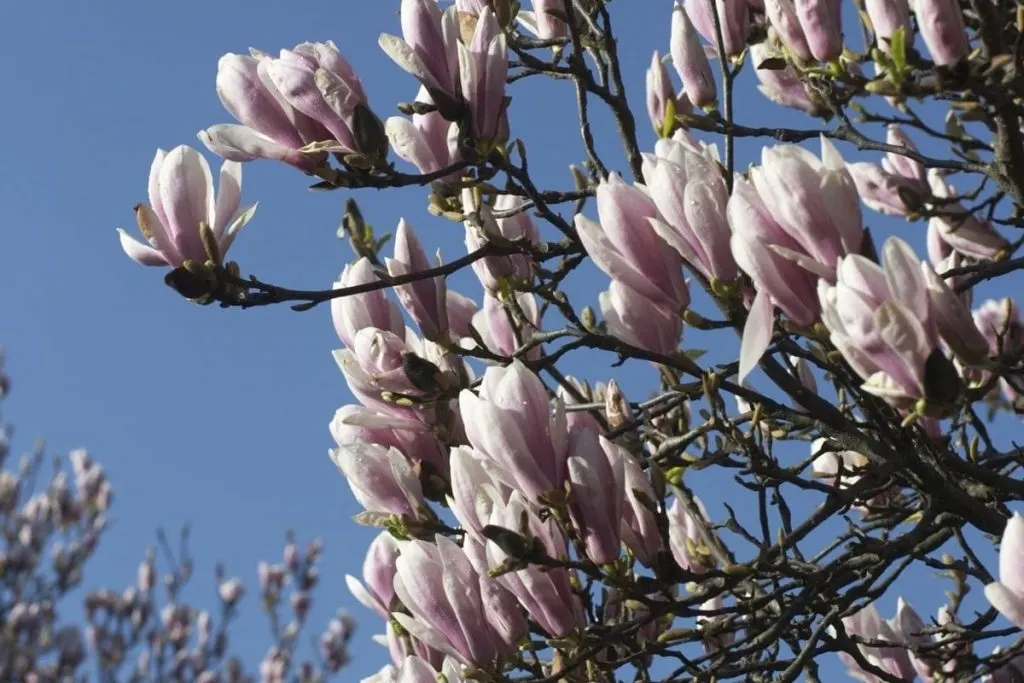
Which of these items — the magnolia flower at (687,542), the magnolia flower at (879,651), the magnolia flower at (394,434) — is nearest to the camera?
the magnolia flower at (394,434)

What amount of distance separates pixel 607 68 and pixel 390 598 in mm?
1255

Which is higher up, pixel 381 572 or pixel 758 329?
pixel 381 572

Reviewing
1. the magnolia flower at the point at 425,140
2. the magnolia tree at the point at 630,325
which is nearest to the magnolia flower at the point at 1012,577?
the magnolia tree at the point at 630,325

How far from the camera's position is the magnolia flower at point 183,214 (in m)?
2.13

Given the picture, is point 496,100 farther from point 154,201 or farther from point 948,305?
point 948,305

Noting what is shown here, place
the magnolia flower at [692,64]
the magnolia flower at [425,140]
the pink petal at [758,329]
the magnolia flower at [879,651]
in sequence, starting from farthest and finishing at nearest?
the magnolia flower at [879,651], the magnolia flower at [692,64], the magnolia flower at [425,140], the pink petal at [758,329]

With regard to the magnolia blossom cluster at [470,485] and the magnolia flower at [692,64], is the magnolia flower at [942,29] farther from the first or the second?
the magnolia blossom cluster at [470,485]

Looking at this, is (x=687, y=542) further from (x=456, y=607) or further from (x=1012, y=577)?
(x=1012, y=577)

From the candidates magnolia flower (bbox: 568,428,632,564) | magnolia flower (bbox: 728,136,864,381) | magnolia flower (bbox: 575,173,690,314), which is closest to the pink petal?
magnolia flower (bbox: 728,136,864,381)

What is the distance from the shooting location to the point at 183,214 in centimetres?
214

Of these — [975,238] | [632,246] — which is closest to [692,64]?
[975,238]

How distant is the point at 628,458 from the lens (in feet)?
6.95

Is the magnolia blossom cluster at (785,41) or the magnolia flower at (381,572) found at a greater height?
the magnolia blossom cluster at (785,41)

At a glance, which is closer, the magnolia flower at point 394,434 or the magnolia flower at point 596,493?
the magnolia flower at point 596,493
